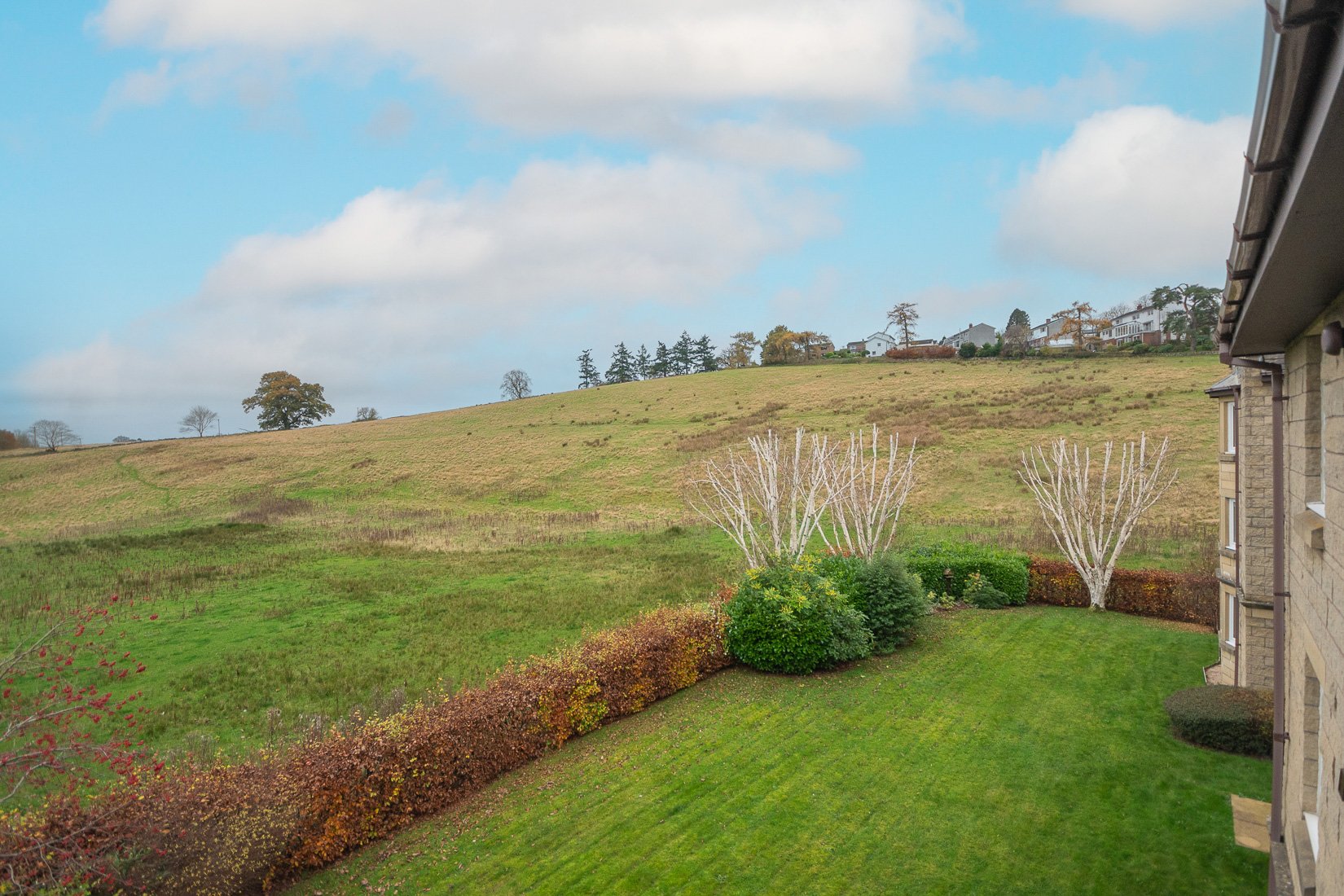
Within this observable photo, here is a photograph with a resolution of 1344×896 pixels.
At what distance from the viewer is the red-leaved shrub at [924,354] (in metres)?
74.3

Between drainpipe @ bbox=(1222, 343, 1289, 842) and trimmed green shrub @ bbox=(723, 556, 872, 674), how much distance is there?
24.6 ft

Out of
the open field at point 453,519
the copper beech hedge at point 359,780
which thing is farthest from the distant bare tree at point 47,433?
the copper beech hedge at point 359,780

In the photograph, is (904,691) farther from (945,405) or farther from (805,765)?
(945,405)

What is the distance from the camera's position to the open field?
1602 centimetres

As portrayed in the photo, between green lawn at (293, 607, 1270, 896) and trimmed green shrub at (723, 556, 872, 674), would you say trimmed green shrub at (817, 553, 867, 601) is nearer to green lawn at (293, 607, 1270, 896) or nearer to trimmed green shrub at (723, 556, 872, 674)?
trimmed green shrub at (723, 556, 872, 674)

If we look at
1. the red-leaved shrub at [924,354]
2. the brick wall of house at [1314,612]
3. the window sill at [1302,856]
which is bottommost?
the window sill at [1302,856]

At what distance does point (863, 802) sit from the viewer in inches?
360

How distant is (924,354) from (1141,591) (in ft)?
197

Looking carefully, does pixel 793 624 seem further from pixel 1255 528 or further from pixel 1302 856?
pixel 1302 856

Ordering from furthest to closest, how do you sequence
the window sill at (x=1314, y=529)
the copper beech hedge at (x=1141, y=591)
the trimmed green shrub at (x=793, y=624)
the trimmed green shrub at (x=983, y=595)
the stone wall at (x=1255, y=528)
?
the trimmed green shrub at (x=983, y=595) → the copper beech hedge at (x=1141, y=591) → the trimmed green shrub at (x=793, y=624) → the stone wall at (x=1255, y=528) → the window sill at (x=1314, y=529)

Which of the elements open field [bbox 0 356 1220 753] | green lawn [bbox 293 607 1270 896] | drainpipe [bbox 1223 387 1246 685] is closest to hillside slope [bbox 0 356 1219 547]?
open field [bbox 0 356 1220 753]

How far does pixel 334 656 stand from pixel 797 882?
12.1m

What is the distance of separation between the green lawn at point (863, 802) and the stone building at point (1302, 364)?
2.21 m

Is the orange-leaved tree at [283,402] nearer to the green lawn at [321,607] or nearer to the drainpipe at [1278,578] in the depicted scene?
the green lawn at [321,607]
